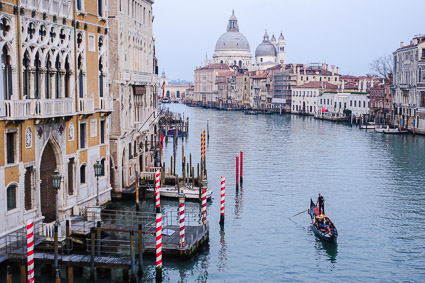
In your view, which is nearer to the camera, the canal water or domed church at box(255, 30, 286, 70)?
the canal water

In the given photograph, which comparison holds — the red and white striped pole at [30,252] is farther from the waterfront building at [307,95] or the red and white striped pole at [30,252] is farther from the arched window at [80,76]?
the waterfront building at [307,95]

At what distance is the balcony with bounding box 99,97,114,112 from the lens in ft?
56.4

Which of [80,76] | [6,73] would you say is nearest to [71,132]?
[80,76]

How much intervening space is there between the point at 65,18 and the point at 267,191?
10.5 metres

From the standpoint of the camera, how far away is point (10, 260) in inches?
476

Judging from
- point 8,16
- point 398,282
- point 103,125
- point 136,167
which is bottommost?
point 398,282

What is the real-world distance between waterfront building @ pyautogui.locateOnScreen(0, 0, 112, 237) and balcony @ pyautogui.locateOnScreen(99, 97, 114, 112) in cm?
3

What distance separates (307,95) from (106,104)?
6387 centimetres

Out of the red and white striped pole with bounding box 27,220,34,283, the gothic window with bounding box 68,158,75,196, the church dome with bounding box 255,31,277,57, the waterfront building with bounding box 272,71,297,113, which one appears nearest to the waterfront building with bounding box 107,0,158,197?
the gothic window with bounding box 68,158,75,196

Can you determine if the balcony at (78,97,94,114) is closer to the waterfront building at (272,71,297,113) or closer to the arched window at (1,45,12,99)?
the arched window at (1,45,12,99)

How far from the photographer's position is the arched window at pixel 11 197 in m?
12.4

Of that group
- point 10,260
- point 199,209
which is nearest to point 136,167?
point 199,209

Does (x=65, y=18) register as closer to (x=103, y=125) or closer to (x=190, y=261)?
(x=103, y=125)

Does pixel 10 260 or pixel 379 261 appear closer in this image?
pixel 10 260
